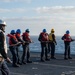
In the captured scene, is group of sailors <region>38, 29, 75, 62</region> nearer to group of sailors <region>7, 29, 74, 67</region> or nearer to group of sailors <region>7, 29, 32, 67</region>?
group of sailors <region>7, 29, 74, 67</region>

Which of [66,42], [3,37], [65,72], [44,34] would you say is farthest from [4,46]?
[66,42]

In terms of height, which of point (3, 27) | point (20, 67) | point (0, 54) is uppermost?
→ point (3, 27)

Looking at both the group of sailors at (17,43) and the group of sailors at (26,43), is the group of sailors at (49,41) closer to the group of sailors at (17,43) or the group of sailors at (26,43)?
the group of sailors at (26,43)

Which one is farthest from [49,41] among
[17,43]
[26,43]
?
[17,43]

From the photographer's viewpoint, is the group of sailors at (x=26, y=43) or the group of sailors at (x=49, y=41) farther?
the group of sailors at (x=49, y=41)

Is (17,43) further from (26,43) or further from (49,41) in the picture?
(49,41)

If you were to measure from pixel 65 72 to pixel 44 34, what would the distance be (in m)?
4.75

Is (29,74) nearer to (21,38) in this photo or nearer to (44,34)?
(21,38)

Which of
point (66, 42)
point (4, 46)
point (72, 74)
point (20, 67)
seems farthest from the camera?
point (66, 42)

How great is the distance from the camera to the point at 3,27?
31.3 feet

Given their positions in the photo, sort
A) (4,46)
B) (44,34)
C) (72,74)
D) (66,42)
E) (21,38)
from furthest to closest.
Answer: (66,42) < (44,34) < (21,38) < (72,74) < (4,46)

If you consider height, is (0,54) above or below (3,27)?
below

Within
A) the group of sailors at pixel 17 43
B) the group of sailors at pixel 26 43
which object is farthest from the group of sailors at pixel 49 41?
the group of sailors at pixel 17 43

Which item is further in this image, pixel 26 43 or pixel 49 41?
pixel 49 41
